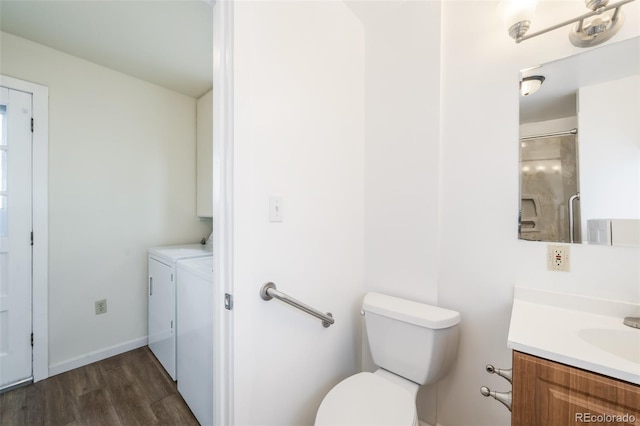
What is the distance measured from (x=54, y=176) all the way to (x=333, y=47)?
2.15m

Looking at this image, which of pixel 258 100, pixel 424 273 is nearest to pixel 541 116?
pixel 424 273

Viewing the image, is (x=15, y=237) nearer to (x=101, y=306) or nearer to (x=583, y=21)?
(x=101, y=306)

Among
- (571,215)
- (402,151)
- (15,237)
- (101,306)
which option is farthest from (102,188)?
(571,215)

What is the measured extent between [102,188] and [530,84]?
285 centimetres

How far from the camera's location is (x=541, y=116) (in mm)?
1076

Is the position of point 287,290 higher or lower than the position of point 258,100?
lower

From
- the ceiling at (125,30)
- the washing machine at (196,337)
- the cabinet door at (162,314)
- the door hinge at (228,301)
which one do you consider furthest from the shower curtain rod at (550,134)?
the cabinet door at (162,314)

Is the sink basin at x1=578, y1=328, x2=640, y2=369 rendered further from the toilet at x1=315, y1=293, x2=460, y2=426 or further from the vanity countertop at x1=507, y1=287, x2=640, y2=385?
the toilet at x1=315, y1=293, x2=460, y2=426

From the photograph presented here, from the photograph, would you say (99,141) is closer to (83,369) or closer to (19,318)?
Result: (19,318)

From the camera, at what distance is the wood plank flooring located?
1509 millimetres

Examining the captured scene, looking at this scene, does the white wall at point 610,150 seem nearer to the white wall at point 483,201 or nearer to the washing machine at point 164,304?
the white wall at point 483,201

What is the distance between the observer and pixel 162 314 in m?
1.91

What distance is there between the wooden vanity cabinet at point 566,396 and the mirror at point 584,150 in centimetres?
59

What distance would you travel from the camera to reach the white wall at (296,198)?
1001 mm
